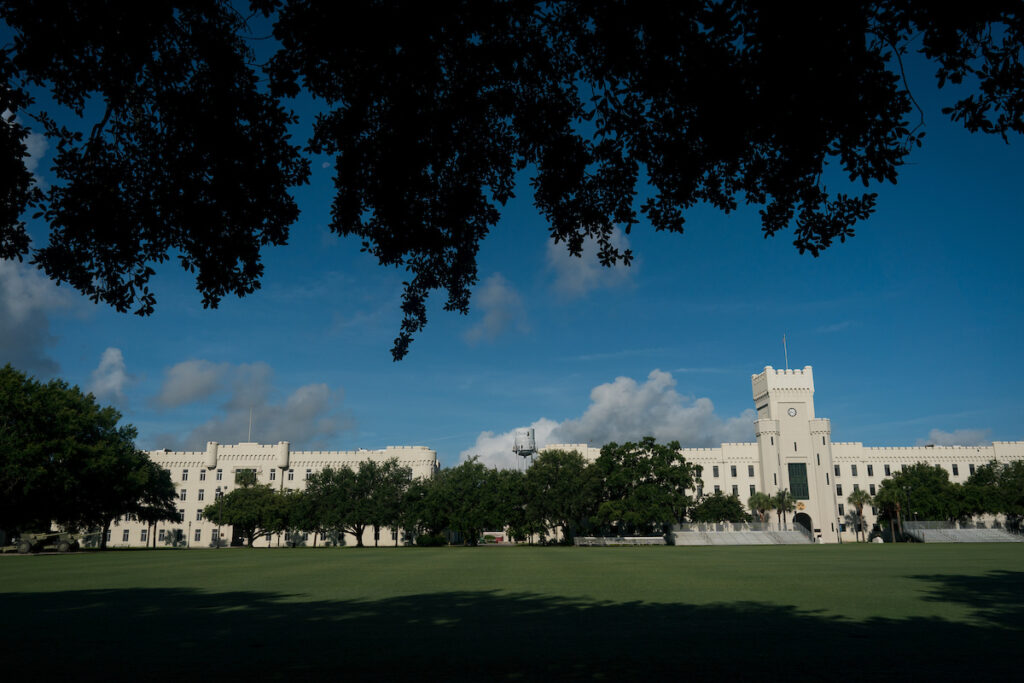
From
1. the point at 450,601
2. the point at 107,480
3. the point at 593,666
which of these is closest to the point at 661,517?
the point at 107,480

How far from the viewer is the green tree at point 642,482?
7694 centimetres

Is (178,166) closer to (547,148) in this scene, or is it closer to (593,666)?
(547,148)

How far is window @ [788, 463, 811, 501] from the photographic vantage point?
10281cm

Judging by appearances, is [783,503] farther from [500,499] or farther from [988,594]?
[988,594]

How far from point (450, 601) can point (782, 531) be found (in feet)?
271

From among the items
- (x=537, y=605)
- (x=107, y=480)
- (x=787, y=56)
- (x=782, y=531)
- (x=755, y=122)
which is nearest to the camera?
(x=787, y=56)

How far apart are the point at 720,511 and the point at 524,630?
88213 millimetres

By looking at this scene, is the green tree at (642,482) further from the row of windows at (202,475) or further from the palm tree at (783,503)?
the row of windows at (202,475)

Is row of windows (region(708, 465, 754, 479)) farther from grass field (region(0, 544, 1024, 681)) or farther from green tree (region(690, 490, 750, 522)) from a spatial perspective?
grass field (region(0, 544, 1024, 681))

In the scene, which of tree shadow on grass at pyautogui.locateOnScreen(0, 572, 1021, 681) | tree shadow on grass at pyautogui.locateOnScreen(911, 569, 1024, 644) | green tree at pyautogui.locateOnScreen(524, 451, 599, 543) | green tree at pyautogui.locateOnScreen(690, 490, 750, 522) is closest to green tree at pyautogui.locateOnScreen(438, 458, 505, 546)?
green tree at pyautogui.locateOnScreen(524, 451, 599, 543)

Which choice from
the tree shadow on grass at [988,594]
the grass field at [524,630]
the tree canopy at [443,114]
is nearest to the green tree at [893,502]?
the tree shadow on grass at [988,594]

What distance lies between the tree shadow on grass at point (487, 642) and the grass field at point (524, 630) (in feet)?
0.12

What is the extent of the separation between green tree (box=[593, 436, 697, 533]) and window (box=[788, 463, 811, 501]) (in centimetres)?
2839

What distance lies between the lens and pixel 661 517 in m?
75.9
